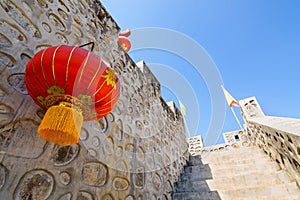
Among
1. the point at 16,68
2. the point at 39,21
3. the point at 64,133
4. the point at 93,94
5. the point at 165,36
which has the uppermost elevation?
the point at 165,36

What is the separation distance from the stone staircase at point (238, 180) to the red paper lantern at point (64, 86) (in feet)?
5.81

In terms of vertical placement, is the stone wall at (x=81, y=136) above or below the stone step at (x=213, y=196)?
above

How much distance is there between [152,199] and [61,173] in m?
1.10

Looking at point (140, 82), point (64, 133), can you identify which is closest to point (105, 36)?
point (140, 82)

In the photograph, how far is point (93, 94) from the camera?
93cm

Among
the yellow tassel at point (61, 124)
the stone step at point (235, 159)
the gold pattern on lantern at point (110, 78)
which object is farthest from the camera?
the stone step at point (235, 159)

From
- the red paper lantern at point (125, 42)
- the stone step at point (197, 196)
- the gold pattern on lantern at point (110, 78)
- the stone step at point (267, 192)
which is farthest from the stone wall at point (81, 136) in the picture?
the stone step at point (267, 192)

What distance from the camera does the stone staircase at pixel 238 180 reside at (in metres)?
1.69

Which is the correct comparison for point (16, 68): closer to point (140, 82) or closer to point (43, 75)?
point (43, 75)

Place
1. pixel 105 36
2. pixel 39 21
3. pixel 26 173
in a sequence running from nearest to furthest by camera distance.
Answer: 1. pixel 26 173
2. pixel 39 21
3. pixel 105 36

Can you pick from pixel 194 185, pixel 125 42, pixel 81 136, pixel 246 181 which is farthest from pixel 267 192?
pixel 125 42

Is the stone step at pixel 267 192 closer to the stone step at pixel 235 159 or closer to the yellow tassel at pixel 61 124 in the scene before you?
the stone step at pixel 235 159

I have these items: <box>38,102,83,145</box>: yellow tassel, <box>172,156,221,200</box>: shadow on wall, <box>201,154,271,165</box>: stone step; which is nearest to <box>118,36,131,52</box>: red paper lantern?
<box>38,102,83,145</box>: yellow tassel

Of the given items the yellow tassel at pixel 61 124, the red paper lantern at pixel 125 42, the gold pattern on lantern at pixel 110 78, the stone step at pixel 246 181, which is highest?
the red paper lantern at pixel 125 42
